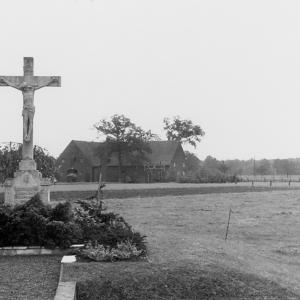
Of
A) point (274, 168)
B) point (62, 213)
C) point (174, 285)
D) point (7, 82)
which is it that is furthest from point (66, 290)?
point (274, 168)

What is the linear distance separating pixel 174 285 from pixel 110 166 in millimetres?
74444

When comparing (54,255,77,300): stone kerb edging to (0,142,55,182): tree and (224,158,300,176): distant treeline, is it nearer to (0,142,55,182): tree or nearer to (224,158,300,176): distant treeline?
(0,142,55,182): tree

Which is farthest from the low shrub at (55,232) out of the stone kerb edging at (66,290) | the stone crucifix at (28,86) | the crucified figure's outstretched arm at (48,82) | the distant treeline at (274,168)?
the distant treeline at (274,168)

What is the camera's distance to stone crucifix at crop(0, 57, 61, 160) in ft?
44.7

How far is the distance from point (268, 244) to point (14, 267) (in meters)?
8.46

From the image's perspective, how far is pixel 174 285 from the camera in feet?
23.7

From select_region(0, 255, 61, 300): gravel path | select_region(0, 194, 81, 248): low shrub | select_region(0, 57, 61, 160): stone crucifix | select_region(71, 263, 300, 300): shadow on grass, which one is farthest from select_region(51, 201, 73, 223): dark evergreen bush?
select_region(0, 57, 61, 160): stone crucifix

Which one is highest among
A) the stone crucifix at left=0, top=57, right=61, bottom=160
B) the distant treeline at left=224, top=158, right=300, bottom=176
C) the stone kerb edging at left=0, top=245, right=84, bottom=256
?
the distant treeline at left=224, top=158, right=300, bottom=176

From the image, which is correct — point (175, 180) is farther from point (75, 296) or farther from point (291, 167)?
point (75, 296)

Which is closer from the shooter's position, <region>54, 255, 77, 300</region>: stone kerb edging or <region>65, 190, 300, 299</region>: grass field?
<region>54, 255, 77, 300</region>: stone kerb edging

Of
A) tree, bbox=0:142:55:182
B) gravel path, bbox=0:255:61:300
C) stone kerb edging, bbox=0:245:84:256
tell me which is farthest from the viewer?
tree, bbox=0:142:55:182

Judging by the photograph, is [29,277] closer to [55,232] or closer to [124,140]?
[55,232]

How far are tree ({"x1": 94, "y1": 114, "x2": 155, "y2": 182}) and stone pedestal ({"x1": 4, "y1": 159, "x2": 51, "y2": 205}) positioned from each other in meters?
63.1

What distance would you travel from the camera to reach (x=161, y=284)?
722 cm
